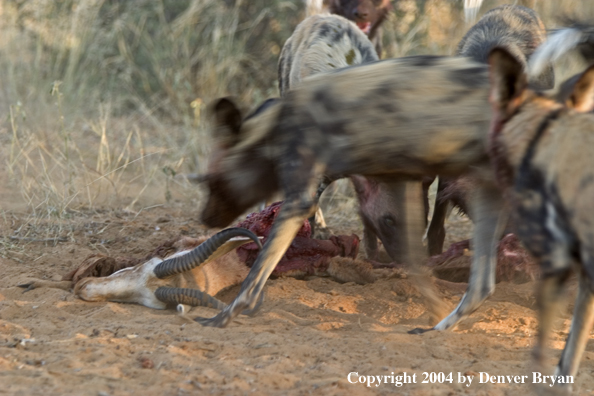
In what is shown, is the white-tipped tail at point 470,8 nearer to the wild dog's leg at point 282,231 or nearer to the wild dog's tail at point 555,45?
the wild dog's tail at point 555,45

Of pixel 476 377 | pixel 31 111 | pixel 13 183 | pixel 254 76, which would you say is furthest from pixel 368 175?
pixel 254 76

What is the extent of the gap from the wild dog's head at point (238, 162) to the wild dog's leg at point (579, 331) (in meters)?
1.62

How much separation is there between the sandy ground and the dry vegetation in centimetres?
95

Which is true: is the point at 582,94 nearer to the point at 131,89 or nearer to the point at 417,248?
the point at 417,248

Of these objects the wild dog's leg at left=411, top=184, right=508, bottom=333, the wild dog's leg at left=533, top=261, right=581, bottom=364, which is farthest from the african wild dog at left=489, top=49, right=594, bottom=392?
the wild dog's leg at left=411, top=184, right=508, bottom=333

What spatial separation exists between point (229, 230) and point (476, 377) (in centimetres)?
141

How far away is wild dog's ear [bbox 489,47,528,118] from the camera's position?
8.30ft

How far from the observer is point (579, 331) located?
8.95ft

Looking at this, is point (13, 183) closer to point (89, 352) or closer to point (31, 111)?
point (31, 111)

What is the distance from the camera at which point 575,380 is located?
293 cm

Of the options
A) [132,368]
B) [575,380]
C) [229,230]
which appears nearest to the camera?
[132,368]

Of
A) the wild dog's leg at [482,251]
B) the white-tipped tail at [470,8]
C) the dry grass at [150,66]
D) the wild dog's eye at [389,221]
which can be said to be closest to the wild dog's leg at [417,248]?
the wild dog's leg at [482,251]

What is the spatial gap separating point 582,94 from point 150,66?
6.37 metres

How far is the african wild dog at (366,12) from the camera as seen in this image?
247 inches
